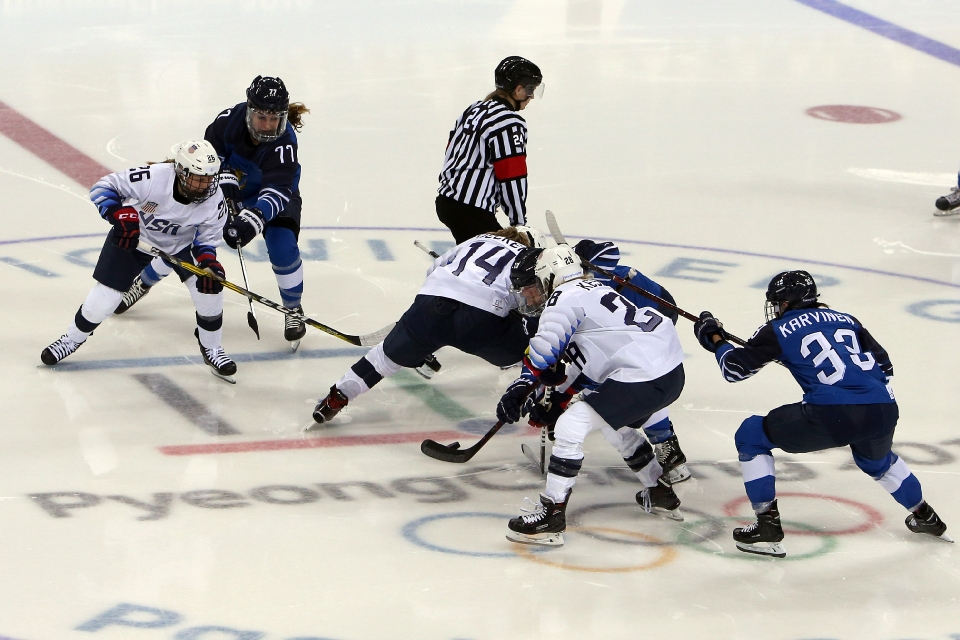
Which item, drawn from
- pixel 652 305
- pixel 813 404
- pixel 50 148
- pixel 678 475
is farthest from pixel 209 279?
pixel 50 148

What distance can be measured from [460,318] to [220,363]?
1.12 meters

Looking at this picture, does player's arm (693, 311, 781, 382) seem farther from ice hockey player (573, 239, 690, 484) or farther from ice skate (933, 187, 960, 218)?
ice skate (933, 187, 960, 218)

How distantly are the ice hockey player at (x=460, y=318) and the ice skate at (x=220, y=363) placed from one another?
1.87 feet

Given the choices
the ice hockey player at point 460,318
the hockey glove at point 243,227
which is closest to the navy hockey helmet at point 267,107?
the hockey glove at point 243,227

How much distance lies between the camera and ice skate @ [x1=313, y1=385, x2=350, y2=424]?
4676mm

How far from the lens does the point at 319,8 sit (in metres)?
12.4

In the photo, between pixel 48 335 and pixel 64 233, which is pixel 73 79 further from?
pixel 48 335

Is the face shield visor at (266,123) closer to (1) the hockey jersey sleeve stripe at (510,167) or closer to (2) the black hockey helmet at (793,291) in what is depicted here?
(1) the hockey jersey sleeve stripe at (510,167)

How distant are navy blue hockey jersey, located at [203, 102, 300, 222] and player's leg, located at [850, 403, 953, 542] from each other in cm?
253

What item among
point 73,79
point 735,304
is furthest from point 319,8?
point 735,304

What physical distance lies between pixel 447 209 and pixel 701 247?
2.15 metres

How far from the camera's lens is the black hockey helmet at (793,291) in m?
3.90

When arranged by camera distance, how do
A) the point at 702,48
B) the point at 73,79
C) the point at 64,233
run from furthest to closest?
1. the point at 702,48
2. the point at 73,79
3. the point at 64,233

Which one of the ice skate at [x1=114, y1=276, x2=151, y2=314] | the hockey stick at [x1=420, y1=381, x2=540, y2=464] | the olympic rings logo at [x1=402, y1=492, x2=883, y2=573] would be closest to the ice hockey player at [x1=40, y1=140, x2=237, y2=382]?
the ice skate at [x1=114, y1=276, x2=151, y2=314]
